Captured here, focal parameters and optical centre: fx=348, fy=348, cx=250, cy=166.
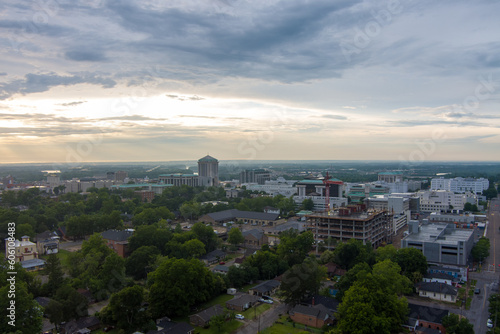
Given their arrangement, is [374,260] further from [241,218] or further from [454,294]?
[241,218]

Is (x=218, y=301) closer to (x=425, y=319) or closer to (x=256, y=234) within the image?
(x=425, y=319)

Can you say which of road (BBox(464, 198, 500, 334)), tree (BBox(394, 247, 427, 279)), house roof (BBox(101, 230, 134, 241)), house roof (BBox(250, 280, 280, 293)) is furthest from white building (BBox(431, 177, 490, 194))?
house roof (BBox(101, 230, 134, 241))

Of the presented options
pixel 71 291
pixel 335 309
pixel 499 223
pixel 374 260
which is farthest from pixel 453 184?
pixel 71 291

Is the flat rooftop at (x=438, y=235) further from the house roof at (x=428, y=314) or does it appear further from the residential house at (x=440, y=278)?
the house roof at (x=428, y=314)

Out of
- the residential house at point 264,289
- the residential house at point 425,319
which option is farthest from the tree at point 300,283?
the residential house at point 425,319

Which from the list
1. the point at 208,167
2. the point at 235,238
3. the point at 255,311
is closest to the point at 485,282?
the point at 255,311

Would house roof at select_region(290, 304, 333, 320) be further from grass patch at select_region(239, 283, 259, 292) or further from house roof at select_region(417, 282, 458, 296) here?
house roof at select_region(417, 282, 458, 296)
